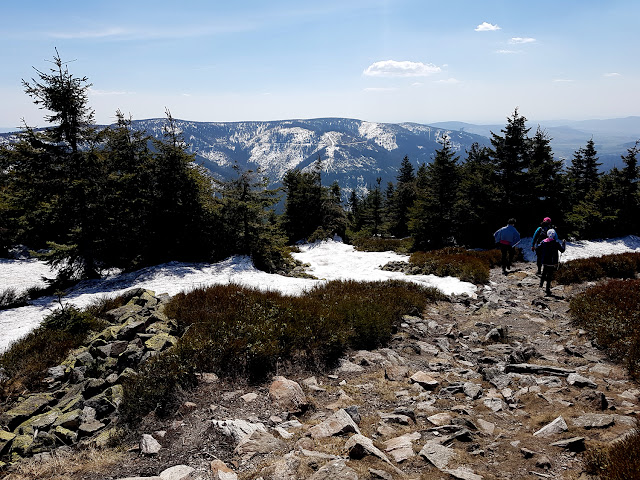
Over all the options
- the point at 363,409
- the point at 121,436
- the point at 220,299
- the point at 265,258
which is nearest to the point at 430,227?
the point at 265,258

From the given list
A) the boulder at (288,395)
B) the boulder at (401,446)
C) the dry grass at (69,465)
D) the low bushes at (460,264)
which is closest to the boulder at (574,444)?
the boulder at (401,446)

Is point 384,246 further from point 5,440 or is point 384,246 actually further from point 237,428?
point 5,440

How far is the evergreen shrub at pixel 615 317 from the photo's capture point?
6045 mm

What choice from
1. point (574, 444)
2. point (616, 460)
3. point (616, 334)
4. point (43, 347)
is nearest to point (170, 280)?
point (43, 347)

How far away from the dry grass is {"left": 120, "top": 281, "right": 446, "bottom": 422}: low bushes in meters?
0.68

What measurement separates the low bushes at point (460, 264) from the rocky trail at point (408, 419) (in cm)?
694

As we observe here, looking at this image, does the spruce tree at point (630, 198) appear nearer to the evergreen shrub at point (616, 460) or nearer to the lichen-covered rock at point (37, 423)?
the evergreen shrub at point (616, 460)

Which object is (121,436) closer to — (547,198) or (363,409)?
(363,409)

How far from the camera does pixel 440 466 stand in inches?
134

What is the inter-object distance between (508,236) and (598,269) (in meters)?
3.44

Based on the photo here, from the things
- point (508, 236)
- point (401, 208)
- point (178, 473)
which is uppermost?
point (508, 236)

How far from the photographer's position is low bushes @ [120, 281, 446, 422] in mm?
5328

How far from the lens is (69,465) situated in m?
3.94

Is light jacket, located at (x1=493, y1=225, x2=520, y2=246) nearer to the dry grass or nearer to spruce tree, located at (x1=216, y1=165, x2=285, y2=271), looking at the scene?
spruce tree, located at (x1=216, y1=165, x2=285, y2=271)
